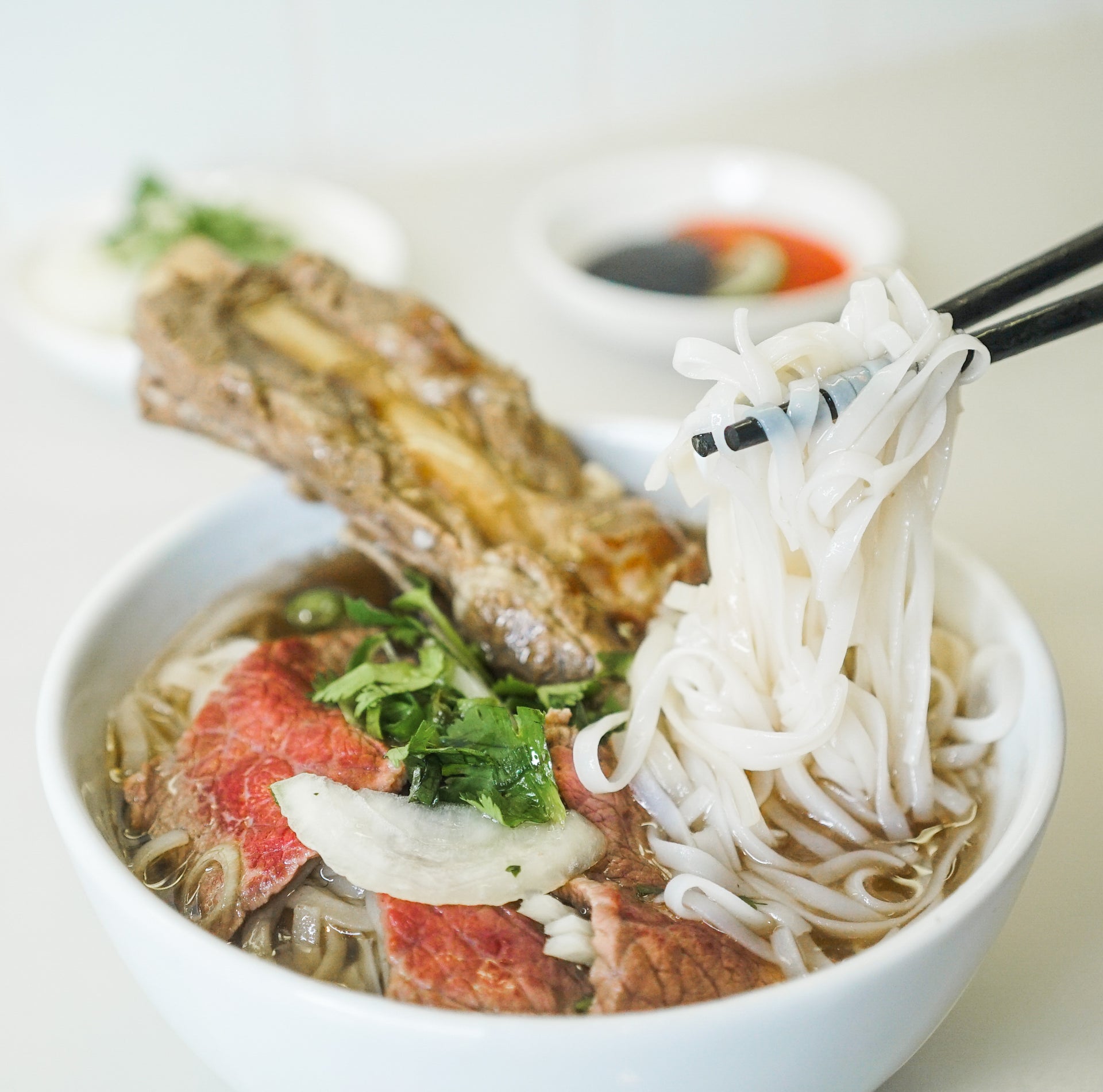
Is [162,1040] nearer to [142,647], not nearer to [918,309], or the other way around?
[142,647]

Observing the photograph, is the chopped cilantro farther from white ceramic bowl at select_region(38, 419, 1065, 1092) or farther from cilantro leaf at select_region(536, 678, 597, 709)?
white ceramic bowl at select_region(38, 419, 1065, 1092)

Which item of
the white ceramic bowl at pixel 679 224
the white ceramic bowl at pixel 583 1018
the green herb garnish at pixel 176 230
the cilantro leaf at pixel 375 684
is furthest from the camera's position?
the green herb garnish at pixel 176 230

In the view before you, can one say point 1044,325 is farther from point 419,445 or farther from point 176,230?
point 176,230

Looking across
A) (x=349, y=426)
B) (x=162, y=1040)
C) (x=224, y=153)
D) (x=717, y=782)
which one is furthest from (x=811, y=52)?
(x=162, y=1040)

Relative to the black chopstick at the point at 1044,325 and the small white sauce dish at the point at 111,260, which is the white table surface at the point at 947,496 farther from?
the black chopstick at the point at 1044,325

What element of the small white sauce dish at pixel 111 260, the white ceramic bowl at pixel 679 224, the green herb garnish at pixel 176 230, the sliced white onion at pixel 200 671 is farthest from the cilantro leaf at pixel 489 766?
the green herb garnish at pixel 176 230

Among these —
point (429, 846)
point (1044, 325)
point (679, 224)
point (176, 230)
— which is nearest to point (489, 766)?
point (429, 846)

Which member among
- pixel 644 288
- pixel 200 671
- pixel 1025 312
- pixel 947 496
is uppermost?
pixel 1025 312

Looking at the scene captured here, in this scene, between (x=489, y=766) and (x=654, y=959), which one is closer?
(x=654, y=959)
